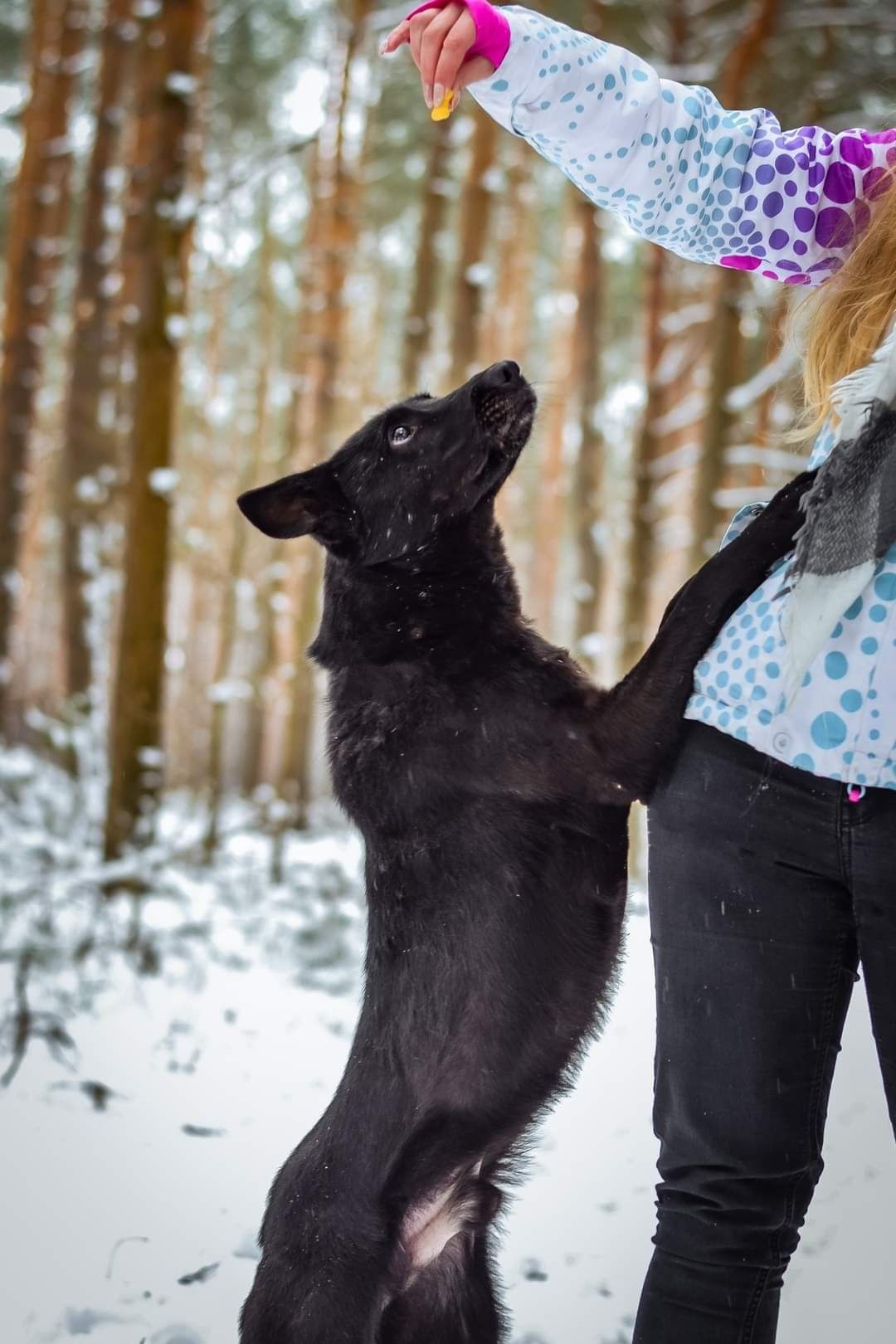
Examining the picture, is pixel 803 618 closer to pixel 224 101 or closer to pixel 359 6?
pixel 359 6

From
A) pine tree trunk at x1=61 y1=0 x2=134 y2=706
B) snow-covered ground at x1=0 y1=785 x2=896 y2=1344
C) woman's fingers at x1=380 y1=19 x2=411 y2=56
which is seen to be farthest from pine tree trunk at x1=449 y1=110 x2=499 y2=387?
woman's fingers at x1=380 y1=19 x2=411 y2=56

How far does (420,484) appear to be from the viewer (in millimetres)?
2621

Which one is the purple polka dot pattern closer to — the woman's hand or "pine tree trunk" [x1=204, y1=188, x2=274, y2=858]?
the woman's hand

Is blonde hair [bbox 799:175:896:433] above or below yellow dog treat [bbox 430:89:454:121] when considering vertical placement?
below

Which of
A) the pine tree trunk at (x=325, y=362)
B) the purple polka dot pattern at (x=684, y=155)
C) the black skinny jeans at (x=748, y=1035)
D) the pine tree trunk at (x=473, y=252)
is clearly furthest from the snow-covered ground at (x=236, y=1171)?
the pine tree trunk at (x=473, y=252)

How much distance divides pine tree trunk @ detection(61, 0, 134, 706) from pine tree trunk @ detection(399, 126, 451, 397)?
2.84 metres

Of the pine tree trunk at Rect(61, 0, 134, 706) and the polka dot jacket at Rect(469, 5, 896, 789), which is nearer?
the polka dot jacket at Rect(469, 5, 896, 789)

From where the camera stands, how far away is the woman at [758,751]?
1.47 metres

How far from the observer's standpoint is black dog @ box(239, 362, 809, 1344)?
1960 millimetres

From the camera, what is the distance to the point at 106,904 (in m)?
5.64

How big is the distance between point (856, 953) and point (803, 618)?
507 mm

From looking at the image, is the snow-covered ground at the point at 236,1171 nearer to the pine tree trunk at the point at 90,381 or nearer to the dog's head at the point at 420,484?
the dog's head at the point at 420,484

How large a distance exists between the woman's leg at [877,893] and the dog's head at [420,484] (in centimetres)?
137

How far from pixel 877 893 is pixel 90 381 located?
9626 mm
